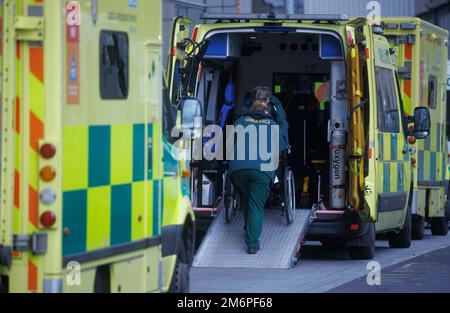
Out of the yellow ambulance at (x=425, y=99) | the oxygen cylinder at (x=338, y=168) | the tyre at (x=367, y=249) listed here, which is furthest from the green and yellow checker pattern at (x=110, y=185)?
the yellow ambulance at (x=425, y=99)

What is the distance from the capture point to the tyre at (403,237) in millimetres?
16859

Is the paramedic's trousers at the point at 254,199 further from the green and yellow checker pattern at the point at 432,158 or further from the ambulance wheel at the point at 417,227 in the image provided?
the ambulance wheel at the point at 417,227

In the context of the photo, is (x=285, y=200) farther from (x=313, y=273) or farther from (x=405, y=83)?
(x=405, y=83)

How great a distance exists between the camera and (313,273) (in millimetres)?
13469

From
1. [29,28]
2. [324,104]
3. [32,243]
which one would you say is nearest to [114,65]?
[29,28]

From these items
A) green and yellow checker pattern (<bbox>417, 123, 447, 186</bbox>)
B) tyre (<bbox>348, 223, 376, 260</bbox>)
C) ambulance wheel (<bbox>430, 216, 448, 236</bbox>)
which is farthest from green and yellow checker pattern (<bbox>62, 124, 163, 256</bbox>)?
ambulance wheel (<bbox>430, 216, 448, 236</bbox>)

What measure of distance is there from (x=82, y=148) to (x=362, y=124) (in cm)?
645

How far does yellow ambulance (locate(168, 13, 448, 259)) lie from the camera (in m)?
14.1

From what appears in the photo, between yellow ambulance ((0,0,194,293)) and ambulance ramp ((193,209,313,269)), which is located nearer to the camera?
yellow ambulance ((0,0,194,293))

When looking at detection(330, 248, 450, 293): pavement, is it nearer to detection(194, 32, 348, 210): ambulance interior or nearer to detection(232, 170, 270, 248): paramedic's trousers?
detection(194, 32, 348, 210): ambulance interior

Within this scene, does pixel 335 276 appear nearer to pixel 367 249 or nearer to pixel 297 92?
pixel 367 249

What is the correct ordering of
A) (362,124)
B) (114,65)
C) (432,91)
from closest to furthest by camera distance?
(114,65) < (362,124) < (432,91)

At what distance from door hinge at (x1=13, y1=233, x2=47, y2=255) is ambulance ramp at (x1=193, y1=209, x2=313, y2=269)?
6141 millimetres

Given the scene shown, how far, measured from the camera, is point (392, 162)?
1546cm
